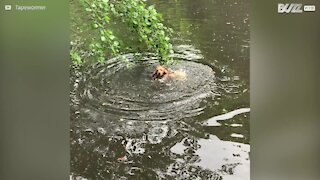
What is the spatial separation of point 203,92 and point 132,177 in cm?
32

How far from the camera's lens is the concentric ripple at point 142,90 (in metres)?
1.19

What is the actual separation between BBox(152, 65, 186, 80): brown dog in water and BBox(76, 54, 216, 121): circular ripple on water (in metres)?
0.01

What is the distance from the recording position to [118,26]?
1.20 m

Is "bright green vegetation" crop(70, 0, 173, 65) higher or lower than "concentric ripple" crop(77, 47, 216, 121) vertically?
higher

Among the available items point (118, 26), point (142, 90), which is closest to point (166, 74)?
point (142, 90)

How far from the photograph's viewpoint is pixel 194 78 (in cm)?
119

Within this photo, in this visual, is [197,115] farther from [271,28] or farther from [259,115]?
[271,28]

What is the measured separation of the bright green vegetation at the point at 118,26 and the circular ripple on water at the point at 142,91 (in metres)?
0.03

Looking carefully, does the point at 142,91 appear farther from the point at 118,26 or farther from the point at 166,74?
the point at 118,26

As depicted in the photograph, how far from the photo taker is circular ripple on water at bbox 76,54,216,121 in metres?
1.19

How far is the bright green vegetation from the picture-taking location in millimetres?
1189

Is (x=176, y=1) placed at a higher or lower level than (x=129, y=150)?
higher

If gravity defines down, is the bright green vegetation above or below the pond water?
above

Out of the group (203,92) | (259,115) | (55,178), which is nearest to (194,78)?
(203,92)
